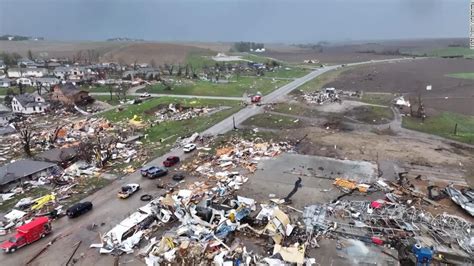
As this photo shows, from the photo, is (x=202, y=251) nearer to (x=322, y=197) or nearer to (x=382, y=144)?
(x=322, y=197)

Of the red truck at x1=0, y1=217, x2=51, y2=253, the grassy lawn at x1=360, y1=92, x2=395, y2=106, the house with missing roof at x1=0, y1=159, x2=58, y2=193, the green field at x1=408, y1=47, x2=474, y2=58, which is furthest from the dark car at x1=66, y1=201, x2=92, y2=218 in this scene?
the green field at x1=408, y1=47, x2=474, y2=58

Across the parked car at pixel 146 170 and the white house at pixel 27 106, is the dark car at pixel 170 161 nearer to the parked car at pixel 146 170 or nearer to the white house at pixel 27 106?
the parked car at pixel 146 170

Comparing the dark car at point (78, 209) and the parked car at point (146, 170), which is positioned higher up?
the parked car at point (146, 170)

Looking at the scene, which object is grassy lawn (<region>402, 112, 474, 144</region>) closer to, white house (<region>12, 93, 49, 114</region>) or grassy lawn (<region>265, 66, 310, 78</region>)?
grassy lawn (<region>265, 66, 310, 78</region>)

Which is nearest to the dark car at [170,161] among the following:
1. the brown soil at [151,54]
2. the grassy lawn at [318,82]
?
the grassy lawn at [318,82]

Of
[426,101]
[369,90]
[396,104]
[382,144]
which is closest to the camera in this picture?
[382,144]

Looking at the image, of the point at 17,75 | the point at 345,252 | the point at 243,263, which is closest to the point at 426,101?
the point at 345,252
